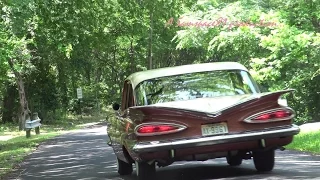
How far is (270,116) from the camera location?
24.5 feet

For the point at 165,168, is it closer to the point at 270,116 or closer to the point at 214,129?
the point at 214,129

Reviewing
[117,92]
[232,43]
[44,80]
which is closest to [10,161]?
[232,43]

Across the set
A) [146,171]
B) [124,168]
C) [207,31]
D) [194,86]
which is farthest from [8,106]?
[146,171]

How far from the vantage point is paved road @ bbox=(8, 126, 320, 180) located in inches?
335

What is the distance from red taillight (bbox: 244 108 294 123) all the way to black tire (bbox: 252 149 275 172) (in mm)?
1089

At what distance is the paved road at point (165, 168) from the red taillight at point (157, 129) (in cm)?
143

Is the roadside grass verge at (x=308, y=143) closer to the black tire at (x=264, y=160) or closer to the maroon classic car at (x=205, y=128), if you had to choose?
the black tire at (x=264, y=160)

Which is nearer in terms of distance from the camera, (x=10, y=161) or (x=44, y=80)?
(x=10, y=161)

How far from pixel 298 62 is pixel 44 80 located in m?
22.3

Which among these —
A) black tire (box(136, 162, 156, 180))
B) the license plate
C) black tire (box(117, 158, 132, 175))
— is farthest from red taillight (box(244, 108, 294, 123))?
black tire (box(117, 158, 132, 175))

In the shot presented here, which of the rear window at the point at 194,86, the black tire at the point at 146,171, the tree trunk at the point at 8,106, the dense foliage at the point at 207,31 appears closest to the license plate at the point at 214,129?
the rear window at the point at 194,86

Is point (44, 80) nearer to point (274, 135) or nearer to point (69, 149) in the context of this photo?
point (69, 149)

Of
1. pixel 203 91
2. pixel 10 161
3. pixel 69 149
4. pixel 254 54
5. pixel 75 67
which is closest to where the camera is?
pixel 203 91

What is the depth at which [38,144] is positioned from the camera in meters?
20.3
